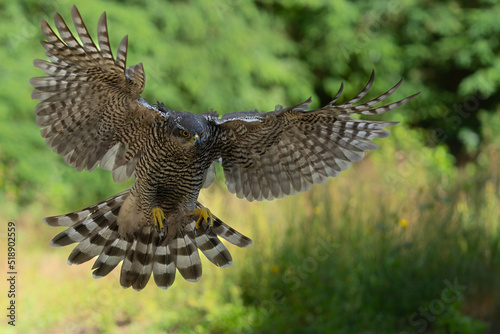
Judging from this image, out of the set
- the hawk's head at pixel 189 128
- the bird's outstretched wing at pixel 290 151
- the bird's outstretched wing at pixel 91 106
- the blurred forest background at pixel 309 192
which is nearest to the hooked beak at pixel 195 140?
the hawk's head at pixel 189 128

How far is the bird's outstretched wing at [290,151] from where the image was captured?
121 inches

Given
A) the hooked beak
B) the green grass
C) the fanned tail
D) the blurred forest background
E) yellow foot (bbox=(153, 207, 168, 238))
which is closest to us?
the hooked beak

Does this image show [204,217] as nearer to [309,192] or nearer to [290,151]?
[290,151]

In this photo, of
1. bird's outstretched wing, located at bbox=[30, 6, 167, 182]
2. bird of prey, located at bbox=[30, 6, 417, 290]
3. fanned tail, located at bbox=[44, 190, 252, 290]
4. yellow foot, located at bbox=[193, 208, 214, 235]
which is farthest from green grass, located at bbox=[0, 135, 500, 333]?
bird's outstretched wing, located at bbox=[30, 6, 167, 182]

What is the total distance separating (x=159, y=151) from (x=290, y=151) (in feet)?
2.80

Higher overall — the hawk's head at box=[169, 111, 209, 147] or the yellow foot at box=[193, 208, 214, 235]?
the hawk's head at box=[169, 111, 209, 147]

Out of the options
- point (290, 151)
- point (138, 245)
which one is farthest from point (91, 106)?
point (290, 151)

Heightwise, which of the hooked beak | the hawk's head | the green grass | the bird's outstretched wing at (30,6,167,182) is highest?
the bird's outstretched wing at (30,6,167,182)

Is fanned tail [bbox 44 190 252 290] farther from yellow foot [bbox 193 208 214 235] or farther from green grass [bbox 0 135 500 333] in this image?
green grass [bbox 0 135 500 333]

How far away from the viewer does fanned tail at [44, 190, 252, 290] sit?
9.96 feet

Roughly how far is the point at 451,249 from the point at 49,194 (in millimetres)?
5818

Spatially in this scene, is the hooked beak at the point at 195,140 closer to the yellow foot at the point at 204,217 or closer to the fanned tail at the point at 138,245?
the yellow foot at the point at 204,217

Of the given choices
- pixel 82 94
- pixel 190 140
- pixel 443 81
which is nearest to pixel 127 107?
pixel 82 94

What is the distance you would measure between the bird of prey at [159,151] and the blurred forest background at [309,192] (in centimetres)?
206
